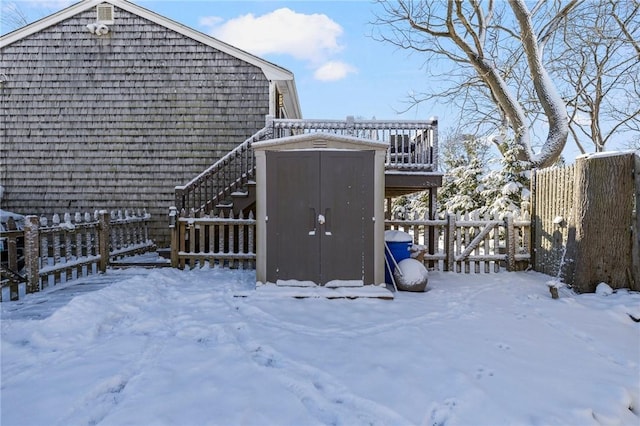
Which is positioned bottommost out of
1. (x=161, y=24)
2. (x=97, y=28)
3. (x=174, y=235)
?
(x=174, y=235)

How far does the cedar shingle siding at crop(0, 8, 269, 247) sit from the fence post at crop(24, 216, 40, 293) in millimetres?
4821

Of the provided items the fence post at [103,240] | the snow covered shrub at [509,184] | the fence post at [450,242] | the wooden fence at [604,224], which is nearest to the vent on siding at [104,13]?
the fence post at [103,240]

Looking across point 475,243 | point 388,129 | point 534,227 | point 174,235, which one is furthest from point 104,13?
point 534,227

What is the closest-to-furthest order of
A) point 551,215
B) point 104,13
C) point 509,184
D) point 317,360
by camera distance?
point 317,360
point 551,215
point 104,13
point 509,184

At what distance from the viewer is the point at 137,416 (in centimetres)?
234

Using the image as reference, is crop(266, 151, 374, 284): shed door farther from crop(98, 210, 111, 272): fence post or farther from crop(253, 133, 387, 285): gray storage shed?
crop(98, 210, 111, 272): fence post

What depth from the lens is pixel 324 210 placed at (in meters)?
5.44

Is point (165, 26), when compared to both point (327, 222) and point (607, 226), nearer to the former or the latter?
point (327, 222)

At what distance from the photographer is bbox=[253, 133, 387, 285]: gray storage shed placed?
17.8ft

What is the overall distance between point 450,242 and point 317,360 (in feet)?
15.8

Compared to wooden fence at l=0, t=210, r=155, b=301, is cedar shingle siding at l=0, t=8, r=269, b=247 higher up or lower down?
higher up

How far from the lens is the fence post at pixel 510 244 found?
7.26 m

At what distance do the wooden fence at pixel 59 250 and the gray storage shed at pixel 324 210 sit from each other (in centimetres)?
325

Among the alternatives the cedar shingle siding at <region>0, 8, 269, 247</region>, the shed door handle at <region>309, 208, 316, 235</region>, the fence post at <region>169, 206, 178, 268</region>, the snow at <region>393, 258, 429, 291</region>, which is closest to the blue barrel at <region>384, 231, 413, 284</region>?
the snow at <region>393, 258, 429, 291</region>
